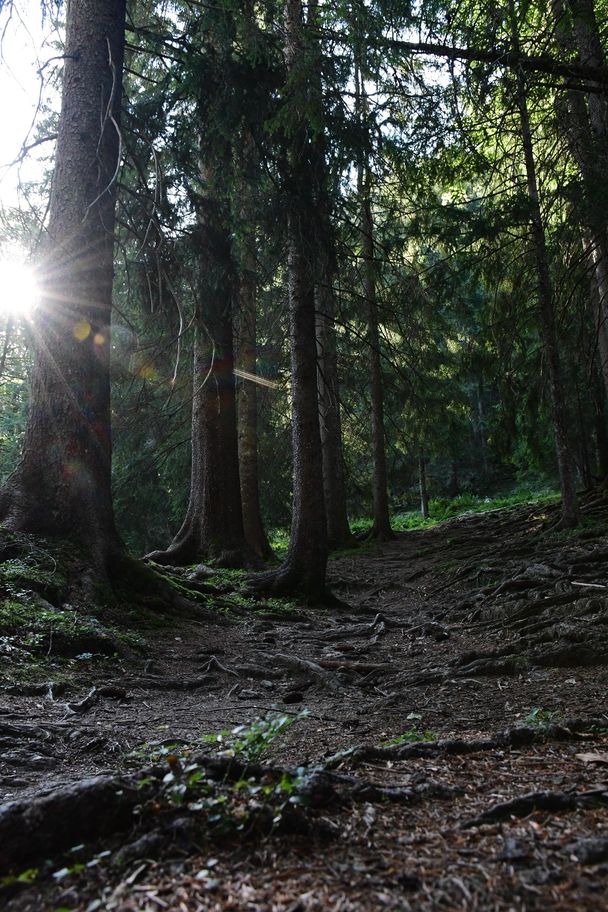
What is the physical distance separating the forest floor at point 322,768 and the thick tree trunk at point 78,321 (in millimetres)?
1638

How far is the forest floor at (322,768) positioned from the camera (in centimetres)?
166

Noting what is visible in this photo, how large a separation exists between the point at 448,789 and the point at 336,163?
25.7ft

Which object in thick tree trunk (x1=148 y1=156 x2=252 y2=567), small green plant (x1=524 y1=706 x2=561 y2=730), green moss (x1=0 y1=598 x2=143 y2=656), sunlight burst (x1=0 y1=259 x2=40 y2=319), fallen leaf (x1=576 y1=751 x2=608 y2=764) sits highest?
sunlight burst (x1=0 y1=259 x2=40 y2=319)

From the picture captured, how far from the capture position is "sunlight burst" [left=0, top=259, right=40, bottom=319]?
261 inches

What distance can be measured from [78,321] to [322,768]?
5.62 metres

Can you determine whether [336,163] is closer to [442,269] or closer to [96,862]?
[442,269]

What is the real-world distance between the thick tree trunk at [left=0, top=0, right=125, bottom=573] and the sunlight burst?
14 cm

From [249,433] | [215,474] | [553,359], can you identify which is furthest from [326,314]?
[249,433]

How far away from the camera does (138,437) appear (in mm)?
14141

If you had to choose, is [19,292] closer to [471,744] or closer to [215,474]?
[215,474]

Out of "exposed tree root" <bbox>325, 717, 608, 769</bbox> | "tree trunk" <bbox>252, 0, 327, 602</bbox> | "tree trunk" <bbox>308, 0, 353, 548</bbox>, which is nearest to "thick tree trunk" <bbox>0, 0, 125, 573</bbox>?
"tree trunk" <bbox>308, 0, 353, 548</bbox>

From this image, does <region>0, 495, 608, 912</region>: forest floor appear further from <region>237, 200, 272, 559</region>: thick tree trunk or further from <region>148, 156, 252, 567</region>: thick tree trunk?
<region>237, 200, 272, 559</region>: thick tree trunk

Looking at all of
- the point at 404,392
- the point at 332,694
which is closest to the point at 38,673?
the point at 332,694

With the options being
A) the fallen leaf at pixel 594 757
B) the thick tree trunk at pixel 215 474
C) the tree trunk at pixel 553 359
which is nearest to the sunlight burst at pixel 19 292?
the thick tree trunk at pixel 215 474
